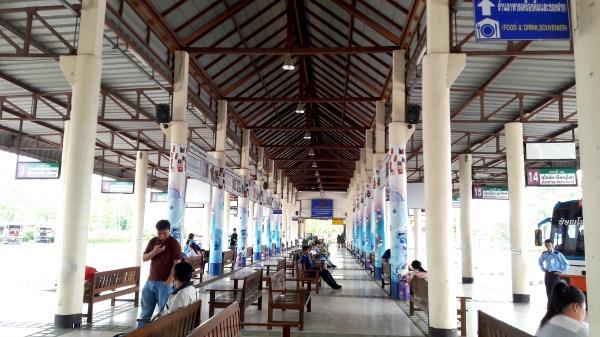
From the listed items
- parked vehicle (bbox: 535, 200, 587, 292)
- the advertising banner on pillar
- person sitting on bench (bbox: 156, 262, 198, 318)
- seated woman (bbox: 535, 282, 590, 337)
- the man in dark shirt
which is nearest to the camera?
seated woman (bbox: 535, 282, 590, 337)

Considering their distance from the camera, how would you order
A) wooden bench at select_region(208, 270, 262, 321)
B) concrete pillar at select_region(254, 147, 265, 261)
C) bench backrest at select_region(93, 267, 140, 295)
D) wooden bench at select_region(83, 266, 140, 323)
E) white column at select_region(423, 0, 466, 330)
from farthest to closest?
concrete pillar at select_region(254, 147, 265, 261), bench backrest at select_region(93, 267, 140, 295), wooden bench at select_region(83, 266, 140, 323), wooden bench at select_region(208, 270, 262, 321), white column at select_region(423, 0, 466, 330)

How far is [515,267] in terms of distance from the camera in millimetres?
11852

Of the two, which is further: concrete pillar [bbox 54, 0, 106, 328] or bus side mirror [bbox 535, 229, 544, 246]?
bus side mirror [bbox 535, 229, 544, 246]

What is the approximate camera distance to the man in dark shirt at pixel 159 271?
573cm

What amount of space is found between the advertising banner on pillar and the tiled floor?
3.33m

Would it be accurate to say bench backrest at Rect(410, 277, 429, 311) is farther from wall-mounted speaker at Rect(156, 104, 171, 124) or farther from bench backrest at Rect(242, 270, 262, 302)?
wall-mounted speaker at Rect(156, 104, 171, 124)

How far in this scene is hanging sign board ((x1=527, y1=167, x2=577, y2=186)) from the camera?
14635mm

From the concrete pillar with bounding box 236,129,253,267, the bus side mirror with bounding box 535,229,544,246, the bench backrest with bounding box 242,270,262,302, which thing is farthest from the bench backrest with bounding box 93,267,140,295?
the concrete pillar with bounding box 236,129,253,267

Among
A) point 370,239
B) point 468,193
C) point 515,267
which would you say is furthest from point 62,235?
point 370,239

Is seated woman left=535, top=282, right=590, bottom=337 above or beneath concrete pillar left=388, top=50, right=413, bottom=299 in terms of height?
beneath

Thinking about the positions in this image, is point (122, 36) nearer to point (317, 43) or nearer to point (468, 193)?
point (317, 43)

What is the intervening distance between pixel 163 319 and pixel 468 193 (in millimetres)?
15252

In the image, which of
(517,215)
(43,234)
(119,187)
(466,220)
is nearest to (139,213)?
(119,187)

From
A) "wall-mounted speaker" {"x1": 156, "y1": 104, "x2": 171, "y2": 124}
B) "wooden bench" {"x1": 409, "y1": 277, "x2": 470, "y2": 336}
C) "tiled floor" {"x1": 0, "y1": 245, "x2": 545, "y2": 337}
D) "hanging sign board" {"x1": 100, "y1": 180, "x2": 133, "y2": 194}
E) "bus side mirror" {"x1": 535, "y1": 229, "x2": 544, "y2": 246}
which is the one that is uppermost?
"wall-mounted speaker" {"x1": 156, "y1": 104, "x2": 171, "y2": 124}
